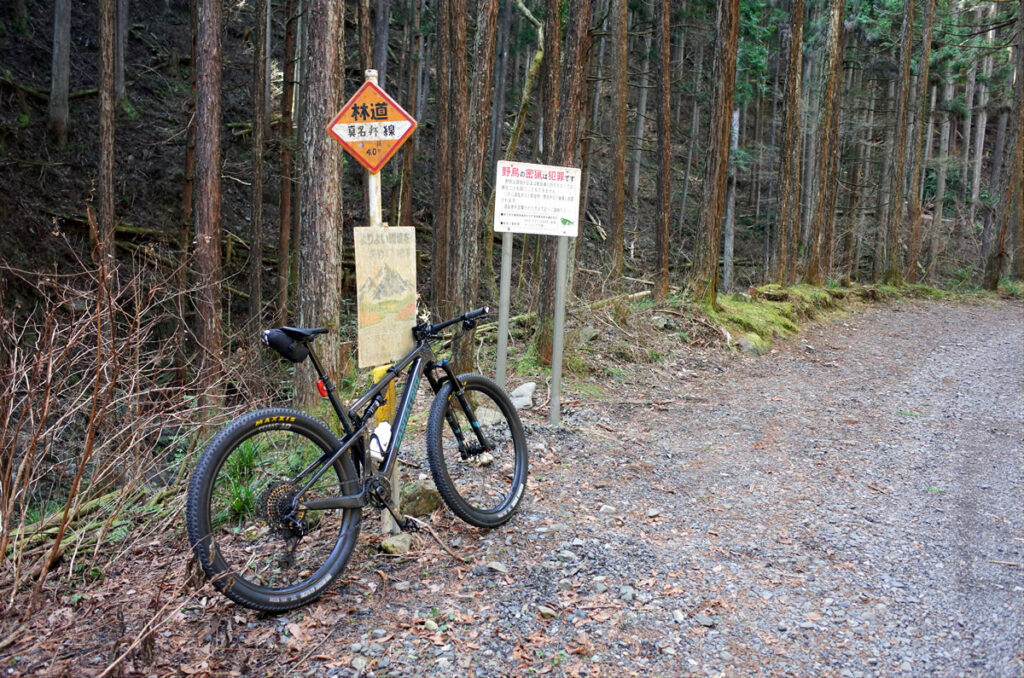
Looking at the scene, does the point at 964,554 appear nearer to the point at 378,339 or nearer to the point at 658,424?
the point at 658,424

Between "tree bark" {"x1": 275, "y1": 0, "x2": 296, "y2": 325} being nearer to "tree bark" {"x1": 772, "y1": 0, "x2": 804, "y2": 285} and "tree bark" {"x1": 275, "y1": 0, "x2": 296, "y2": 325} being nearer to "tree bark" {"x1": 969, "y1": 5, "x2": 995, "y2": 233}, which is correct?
"tree bark" {"x1": 772, "y1": 0, "x2": 804, "y2": 285}

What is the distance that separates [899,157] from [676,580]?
68.8 ft

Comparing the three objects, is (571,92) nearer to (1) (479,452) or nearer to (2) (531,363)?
(2) (531,363)

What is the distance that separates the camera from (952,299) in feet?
68.0

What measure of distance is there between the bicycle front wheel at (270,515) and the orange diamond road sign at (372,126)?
5.45 ft

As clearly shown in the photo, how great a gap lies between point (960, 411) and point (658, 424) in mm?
3821

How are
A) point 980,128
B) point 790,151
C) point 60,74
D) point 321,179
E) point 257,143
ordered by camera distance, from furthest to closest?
point 980,128 < point 60,74 < point 790,151 < point 257,143 < point 321,179

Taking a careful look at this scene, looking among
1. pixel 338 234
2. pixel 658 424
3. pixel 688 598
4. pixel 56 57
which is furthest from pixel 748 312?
pixel 56 57

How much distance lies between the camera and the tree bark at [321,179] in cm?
677

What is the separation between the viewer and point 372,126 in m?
4.17

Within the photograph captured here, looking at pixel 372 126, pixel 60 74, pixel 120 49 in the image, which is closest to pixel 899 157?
pixel 372 126

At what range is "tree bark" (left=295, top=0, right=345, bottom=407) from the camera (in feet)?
22.2

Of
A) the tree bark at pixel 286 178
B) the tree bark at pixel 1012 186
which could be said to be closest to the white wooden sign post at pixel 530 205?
the tree bark at pixel 286 178

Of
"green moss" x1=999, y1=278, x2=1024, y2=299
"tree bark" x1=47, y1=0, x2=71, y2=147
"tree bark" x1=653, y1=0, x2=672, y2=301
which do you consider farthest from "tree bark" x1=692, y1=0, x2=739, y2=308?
"tree bark" x1=47, y1=0, x2=71, y2=147
